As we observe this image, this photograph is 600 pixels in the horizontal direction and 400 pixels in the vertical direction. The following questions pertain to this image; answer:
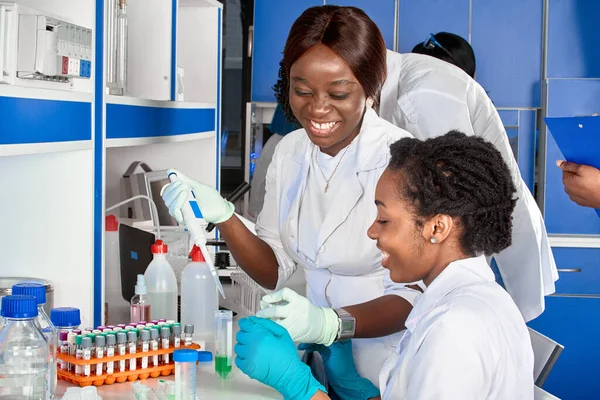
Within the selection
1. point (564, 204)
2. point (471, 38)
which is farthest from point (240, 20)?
point (564, 204)

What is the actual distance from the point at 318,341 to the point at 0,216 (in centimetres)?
80

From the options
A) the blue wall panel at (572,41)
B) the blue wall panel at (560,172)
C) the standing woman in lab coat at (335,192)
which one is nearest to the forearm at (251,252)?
the standing woman in lab coat at (335,192)

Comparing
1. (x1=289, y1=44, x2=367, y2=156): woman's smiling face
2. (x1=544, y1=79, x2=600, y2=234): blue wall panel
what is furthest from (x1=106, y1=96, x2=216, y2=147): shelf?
(x1=544, y1=79, x2=600, y2=234): blue wall panel

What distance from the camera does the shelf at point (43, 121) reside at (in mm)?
1505

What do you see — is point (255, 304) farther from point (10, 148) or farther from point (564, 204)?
point (564, 204)

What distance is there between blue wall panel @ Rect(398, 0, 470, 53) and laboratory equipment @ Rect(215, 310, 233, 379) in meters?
2.83

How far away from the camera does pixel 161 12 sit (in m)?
2.76

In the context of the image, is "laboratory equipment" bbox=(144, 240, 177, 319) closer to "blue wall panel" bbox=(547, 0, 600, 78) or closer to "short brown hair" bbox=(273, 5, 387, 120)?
"short brown hair" bbox=(273, 5, 387, 120)

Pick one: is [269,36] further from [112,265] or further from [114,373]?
[114,373]

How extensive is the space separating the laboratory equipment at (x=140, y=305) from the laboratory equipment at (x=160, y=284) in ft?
0.37

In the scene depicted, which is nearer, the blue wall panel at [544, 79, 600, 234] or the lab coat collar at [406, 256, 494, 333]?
the lab coat collar at [406, 256, 494, 333]

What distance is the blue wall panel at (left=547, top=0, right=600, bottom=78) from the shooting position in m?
4.26

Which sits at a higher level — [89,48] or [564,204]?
[89,48]

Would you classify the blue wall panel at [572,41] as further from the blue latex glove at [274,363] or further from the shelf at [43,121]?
the blue latex glove at [274,363]
